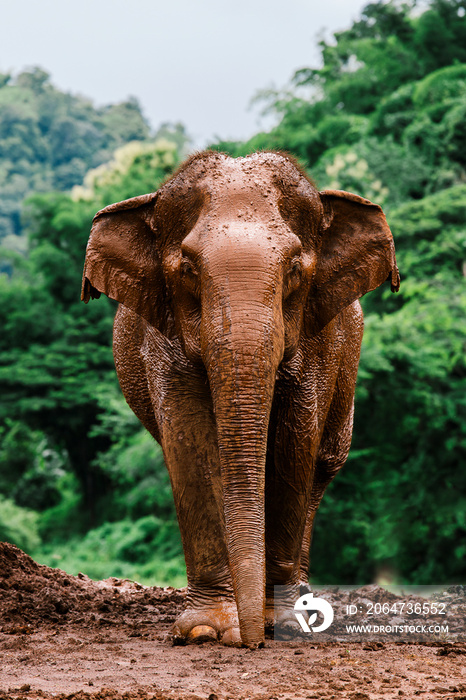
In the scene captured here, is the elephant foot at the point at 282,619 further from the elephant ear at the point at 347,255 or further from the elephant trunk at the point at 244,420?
the elephant ear at the point at 347,255

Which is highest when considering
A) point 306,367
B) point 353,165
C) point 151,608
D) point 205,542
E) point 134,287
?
point 353,165

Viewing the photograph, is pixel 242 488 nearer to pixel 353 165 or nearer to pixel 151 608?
pixel 151 608

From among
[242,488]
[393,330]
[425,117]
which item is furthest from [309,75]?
[242,488]

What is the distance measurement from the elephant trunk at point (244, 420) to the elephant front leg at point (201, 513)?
774 millimetres

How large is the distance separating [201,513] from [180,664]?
96 cm

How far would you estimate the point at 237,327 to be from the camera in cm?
434

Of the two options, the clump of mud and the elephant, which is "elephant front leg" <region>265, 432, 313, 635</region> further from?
the clump of mud

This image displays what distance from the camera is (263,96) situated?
29625 millimetres

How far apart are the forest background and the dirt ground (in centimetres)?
420

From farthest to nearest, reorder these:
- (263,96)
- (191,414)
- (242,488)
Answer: (263,96) < (191,414) < (242,488)

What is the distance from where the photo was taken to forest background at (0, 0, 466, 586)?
57.9ft

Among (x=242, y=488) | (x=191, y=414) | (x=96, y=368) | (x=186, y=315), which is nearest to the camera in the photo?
(x=242, y=488)

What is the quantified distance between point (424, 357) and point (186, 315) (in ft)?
41.6

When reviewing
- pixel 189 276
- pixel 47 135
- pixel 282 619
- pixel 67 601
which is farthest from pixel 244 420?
pixel 47 135
